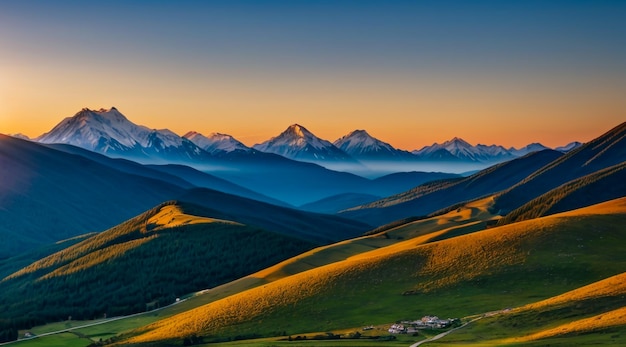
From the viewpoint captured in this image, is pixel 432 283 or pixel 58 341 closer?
pixel 432 283

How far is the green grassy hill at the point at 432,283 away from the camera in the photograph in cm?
12938

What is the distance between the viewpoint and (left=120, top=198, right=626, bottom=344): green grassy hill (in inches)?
5094

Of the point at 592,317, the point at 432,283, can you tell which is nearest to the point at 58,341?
the point at 432,283

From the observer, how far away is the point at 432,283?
143 m

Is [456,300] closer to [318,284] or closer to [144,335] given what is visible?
[318,284]

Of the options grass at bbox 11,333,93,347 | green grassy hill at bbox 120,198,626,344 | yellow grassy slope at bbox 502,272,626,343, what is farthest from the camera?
grass at bbox 11,333,93,347

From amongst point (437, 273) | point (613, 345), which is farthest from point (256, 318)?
point (613, 345)

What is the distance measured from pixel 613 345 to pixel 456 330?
3119 centimetres

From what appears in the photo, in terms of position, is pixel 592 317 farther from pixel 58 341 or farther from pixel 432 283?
pixel 58 341

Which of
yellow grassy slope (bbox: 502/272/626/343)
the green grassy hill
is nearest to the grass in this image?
the green grassy hill

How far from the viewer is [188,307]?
195 m

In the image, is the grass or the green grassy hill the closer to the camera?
the green grassy hill

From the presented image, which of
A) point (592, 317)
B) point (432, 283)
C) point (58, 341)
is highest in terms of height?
point (58, 341)

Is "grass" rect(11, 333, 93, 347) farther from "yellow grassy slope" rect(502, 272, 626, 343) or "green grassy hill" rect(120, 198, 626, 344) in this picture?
"yellow grassy slope" rect(502, 272, 626, 343)
